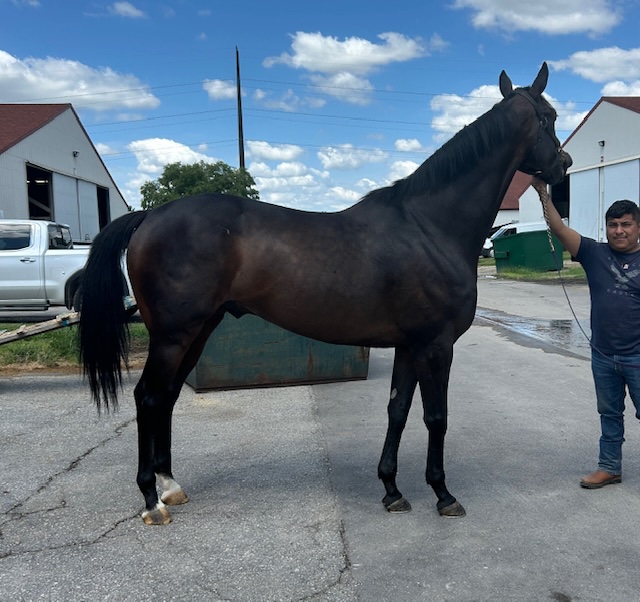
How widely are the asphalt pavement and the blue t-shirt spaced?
981 millimetres

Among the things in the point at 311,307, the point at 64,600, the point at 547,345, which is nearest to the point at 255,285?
the point at 311,307

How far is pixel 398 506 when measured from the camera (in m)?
3.58

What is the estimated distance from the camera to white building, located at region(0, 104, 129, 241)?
23.6 metres

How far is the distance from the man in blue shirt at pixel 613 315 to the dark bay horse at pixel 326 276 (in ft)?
2.41

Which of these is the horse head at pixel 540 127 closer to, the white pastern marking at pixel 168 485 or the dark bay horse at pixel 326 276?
the dark bay horse at pixel 326 276

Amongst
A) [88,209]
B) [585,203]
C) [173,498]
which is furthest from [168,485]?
[585,203]

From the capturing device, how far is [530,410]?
584 cm

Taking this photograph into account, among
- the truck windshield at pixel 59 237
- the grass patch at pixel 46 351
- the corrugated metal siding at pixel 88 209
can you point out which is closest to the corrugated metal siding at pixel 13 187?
the corrugated metal siding at pixel 88 209

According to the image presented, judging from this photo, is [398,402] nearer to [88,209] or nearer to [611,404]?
[611,404]

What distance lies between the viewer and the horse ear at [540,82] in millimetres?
3828

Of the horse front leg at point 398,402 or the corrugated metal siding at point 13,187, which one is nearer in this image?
the horse front leg at point 398,402

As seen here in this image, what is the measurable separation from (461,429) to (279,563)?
2.76 metres

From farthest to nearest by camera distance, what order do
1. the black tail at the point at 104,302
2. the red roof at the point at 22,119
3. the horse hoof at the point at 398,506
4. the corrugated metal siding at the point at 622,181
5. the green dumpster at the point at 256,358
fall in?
1. the corrugated metal siding at the point at 622,181
2. the red roof at the point at 22,119
3. the green dumpster at the point at 256,358
4. the black tail at the point at 104,302
5. the horse hoof at the point at 398,506

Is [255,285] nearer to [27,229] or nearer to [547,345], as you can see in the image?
[547,345]
